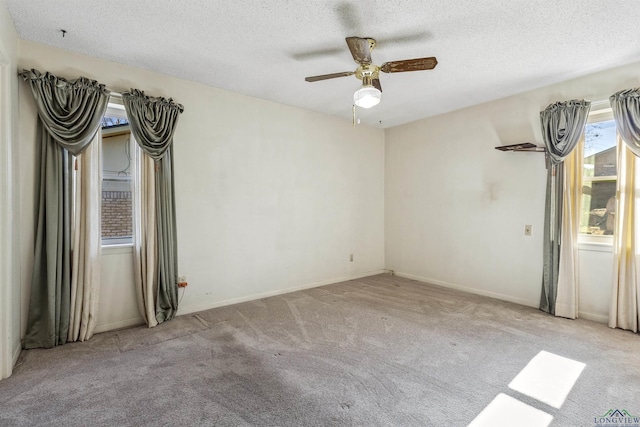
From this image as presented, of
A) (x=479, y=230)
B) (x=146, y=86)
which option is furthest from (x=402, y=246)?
(x=146, y=86)

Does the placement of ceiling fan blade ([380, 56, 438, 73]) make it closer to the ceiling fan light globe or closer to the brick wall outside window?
the ceiling fan light globe

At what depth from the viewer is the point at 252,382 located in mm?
2152

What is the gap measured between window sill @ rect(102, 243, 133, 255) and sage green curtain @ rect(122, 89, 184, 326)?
0.87 ft

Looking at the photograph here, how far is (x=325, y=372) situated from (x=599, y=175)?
11.0ft

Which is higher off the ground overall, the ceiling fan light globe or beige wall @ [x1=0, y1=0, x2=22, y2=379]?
the ceiling fan light globe

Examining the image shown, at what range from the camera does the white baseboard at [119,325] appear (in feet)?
9.78

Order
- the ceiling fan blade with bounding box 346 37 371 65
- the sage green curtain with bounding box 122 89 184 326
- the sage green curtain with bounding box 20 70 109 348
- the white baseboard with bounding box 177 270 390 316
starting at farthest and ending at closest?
the white baseboard with bounding box 177 270 390 316, the sage green curtain with bounding box 122 89 184 326, the sage green curtain with bounding box 20 70 109 348, the ceiling fan blade with bounding box 346 37 371 65

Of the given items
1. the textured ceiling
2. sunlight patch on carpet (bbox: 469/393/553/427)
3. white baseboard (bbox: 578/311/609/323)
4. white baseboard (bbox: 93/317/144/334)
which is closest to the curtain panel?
white baseboard (bbox: 578/311/609/323)

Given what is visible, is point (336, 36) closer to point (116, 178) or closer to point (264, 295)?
point (116, 178)

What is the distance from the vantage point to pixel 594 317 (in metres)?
3.26

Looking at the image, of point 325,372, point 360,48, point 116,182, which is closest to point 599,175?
point 360,48

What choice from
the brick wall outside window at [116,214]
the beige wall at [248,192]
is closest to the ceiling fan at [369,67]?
the beige wall at [248,192]

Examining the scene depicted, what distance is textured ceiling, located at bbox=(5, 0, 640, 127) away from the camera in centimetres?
220

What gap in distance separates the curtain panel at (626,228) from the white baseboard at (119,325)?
4539 millimetres
